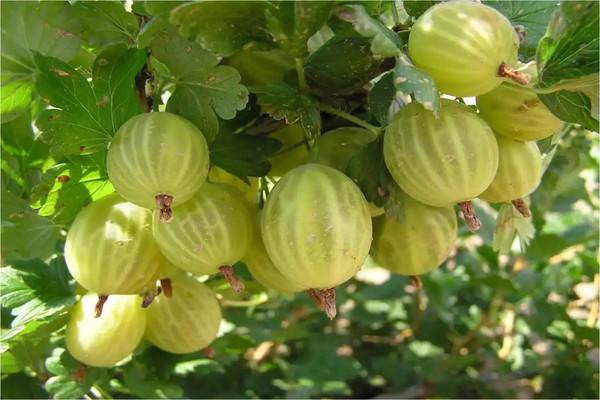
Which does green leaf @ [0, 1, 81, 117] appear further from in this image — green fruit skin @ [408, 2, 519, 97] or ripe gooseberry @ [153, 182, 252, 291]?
green fruit skin @ [408, 2, 519, 97]

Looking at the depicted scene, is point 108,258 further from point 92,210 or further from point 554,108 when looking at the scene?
point 554,108

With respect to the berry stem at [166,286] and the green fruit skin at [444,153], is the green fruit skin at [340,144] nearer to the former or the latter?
the green fruit skin at [444,153]

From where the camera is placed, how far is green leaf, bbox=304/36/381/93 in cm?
53

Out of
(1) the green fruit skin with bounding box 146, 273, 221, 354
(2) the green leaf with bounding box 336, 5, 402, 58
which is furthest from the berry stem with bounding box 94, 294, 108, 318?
(2) the green leaf with bounding box 336, 5, 402, 58

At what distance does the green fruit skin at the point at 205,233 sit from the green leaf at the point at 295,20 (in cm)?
16

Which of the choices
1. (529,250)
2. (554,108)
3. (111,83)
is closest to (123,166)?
(111,83)

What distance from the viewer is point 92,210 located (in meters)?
0.60

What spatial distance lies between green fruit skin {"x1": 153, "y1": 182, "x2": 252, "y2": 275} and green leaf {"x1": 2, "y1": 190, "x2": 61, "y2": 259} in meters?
0.27

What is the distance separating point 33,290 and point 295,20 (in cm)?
44

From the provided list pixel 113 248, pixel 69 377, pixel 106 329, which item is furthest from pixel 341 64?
pixel 69 377

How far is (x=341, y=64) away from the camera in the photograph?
542mm

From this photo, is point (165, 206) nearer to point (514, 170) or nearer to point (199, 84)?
point (199, 84)

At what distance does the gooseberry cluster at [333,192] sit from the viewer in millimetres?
488

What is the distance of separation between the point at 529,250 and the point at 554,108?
30.4 inches
